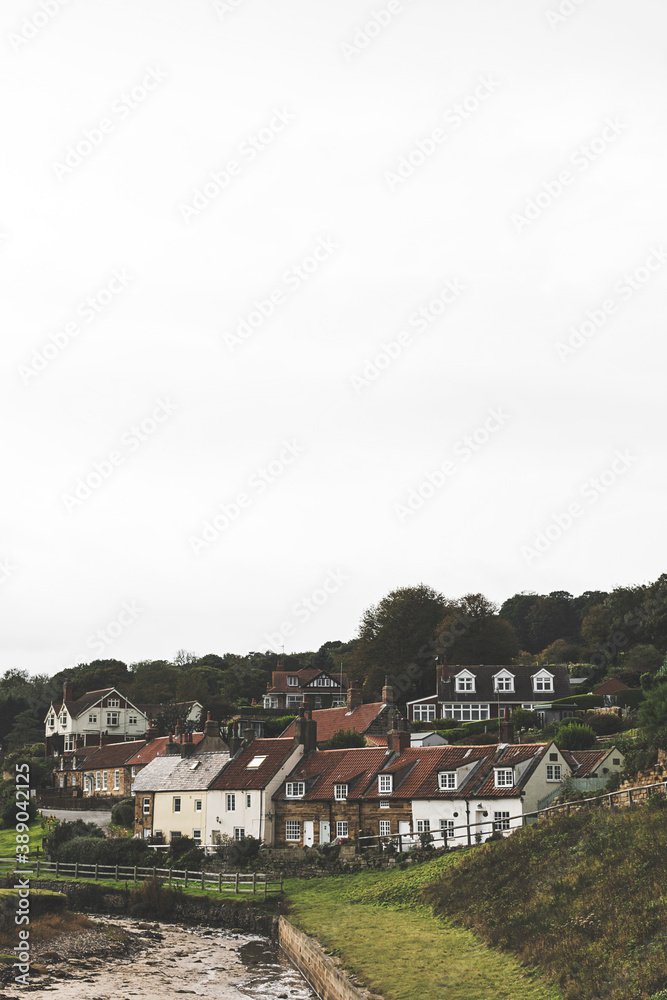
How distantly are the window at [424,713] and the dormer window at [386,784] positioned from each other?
117ft

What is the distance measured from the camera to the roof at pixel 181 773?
5406 centimetres

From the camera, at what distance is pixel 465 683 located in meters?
81.8

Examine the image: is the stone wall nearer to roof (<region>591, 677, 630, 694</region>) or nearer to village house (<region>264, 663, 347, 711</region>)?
roof (<region>591, 677, 630, 694</region>)

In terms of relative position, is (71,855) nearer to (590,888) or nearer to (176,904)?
(176,904)

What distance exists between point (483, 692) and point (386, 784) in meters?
36.8

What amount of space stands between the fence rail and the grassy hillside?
10281mm

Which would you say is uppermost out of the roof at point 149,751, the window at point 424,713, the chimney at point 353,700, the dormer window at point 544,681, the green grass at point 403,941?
the dormer window at point 544,681

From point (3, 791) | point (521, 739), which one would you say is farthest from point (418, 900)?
point (3, 791)

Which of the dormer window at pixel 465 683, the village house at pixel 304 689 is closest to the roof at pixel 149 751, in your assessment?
the dormer window at pixel 465 683

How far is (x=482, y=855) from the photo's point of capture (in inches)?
1304

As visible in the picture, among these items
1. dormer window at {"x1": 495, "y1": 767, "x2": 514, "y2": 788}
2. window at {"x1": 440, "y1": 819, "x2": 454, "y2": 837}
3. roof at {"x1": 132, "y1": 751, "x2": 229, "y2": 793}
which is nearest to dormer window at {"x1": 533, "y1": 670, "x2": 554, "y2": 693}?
roof at {"x1": 132, "y1": 751, "x2": 229, "y2": 793}

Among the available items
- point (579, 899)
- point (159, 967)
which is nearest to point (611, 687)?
point (159, 967)

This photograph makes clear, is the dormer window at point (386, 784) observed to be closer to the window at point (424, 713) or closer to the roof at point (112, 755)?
the roof at point (112, 755)

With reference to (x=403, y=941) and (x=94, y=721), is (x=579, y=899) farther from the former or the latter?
(x=94, y=721)
